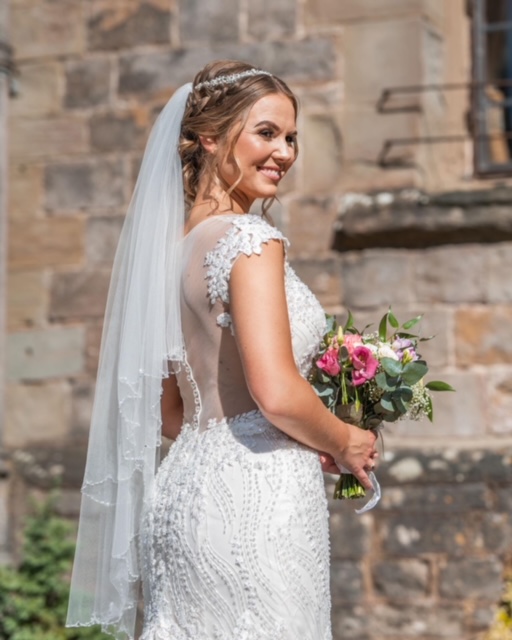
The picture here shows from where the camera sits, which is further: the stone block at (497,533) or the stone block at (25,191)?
the stone block at (25,191)

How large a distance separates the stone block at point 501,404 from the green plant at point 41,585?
6.44 feet

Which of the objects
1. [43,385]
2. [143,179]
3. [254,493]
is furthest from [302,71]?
[254,493]

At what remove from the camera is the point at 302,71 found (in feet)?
21.1

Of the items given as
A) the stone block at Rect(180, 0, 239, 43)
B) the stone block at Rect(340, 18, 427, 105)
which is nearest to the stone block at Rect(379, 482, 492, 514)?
the stone block at Rect(340, 18, 427, 105)

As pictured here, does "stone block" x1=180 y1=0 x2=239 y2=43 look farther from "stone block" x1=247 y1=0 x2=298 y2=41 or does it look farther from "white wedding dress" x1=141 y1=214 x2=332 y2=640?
"white wedding dress" x1=141 y1=214 x2=332 y2=640

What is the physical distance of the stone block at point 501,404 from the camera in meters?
6.10

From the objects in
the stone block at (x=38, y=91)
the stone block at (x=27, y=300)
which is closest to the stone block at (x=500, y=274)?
the stone block at (x=27, y=300)

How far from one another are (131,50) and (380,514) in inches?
99.0

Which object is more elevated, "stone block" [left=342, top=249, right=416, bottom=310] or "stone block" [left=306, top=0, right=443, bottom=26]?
"stone block" [left=306, top=0, right=443, bottom=26]

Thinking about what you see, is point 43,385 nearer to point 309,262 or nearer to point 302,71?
point 309,262

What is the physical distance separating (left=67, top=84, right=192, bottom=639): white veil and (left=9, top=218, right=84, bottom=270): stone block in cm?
306

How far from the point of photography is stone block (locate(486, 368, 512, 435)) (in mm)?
6098

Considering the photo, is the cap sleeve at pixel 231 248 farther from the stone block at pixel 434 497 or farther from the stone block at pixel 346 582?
the stone block at pixel 346 582

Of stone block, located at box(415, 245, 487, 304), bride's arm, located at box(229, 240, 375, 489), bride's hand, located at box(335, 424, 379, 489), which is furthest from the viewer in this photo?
stone block, located at box(415, 245, 487, 304)
